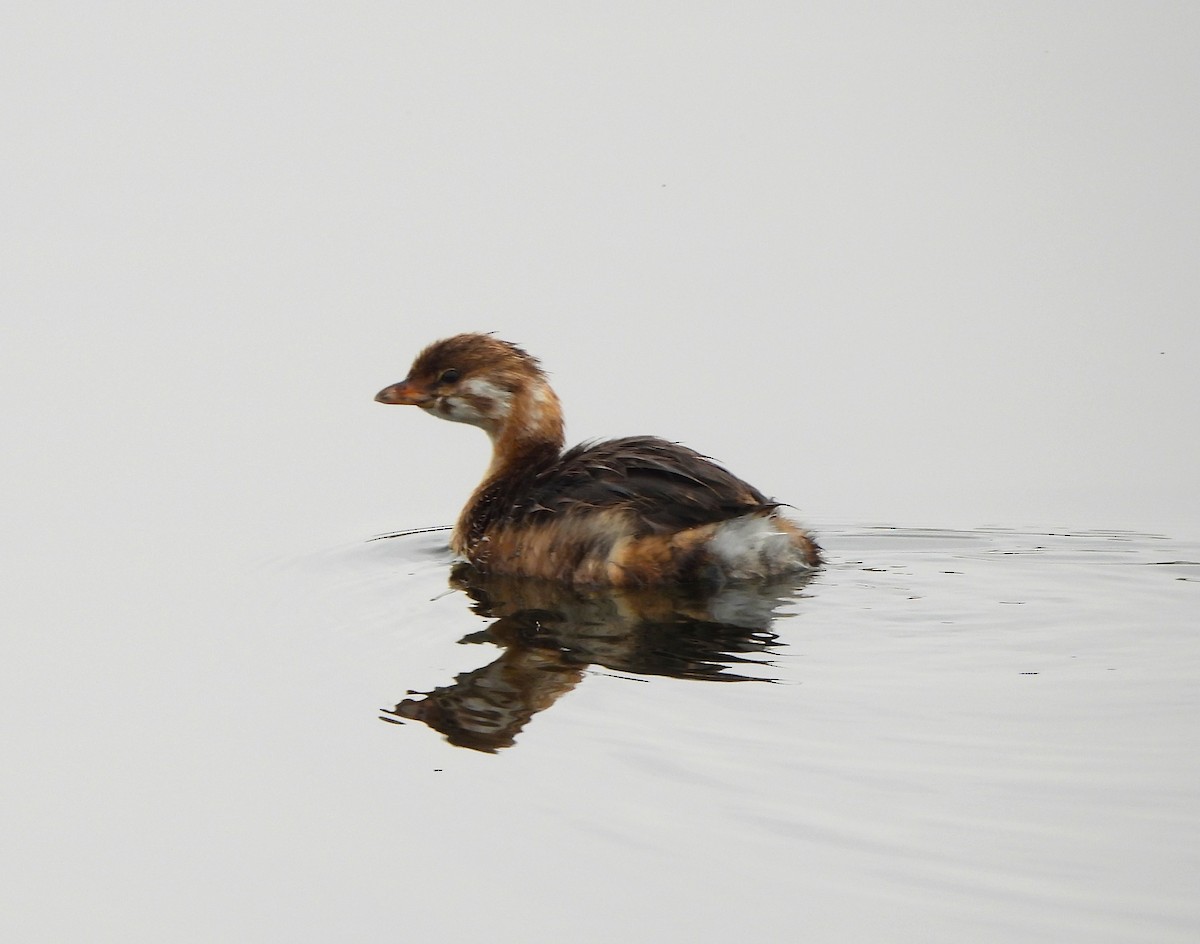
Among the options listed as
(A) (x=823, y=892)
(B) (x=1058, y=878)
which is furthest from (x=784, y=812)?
(B) (x=1058, y=878)

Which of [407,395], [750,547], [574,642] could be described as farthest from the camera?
[407,395]

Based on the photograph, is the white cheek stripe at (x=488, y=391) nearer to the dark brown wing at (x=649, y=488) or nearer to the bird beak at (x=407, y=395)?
the bird beak at (x=407, y=395)

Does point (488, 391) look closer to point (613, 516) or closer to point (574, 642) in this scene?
point (613, 516)

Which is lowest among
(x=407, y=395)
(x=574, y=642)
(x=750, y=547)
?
(x=574, y=642)

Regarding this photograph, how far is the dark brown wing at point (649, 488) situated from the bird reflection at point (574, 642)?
33 cm

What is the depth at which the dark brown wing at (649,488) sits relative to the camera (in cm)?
695

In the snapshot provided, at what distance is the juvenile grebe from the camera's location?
22.8 feet

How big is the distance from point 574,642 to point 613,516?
34.1 inches

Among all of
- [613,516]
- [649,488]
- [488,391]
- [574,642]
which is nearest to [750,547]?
[649,488]

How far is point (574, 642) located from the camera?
6.35 meters

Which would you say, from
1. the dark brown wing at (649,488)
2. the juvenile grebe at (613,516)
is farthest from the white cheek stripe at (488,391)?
the dark brown wing at (649,488)

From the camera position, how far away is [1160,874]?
13.3 ft

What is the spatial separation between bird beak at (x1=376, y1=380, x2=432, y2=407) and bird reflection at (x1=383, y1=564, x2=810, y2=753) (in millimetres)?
1166

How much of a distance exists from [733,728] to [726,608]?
5.21ft
